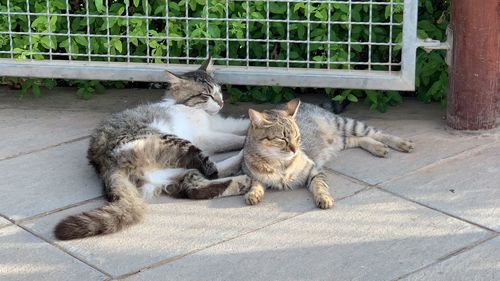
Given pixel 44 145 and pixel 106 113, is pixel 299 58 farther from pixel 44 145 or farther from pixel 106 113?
pixel 44 145

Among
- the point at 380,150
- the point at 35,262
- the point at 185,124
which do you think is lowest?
the point at 35,262

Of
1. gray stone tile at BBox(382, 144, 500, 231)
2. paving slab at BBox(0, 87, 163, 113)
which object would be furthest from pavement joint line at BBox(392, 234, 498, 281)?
paving slab at BBox(0, 87, 163, 113)

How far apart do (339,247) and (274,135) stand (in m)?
1.02

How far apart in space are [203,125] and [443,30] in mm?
1991

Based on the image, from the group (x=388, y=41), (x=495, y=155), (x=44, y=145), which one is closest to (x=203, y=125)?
(x=44, y=145)

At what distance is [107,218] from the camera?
5.25m

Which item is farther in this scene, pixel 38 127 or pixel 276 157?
pixel 38 127

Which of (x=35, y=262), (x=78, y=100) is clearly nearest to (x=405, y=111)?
(x=78, y=100)

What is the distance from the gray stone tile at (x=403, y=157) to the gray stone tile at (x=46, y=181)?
66.8 inches

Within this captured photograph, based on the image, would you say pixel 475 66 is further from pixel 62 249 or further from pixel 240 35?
pixel 62 249

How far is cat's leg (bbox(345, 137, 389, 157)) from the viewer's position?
632 centimetres

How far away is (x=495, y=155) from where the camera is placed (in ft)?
20.5

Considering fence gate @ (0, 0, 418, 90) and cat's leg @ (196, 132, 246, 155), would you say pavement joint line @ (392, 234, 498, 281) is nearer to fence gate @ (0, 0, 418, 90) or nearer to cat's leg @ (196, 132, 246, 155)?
fence gate @ (0, 0, 418, 90)

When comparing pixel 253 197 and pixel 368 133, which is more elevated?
pixel 368 133
